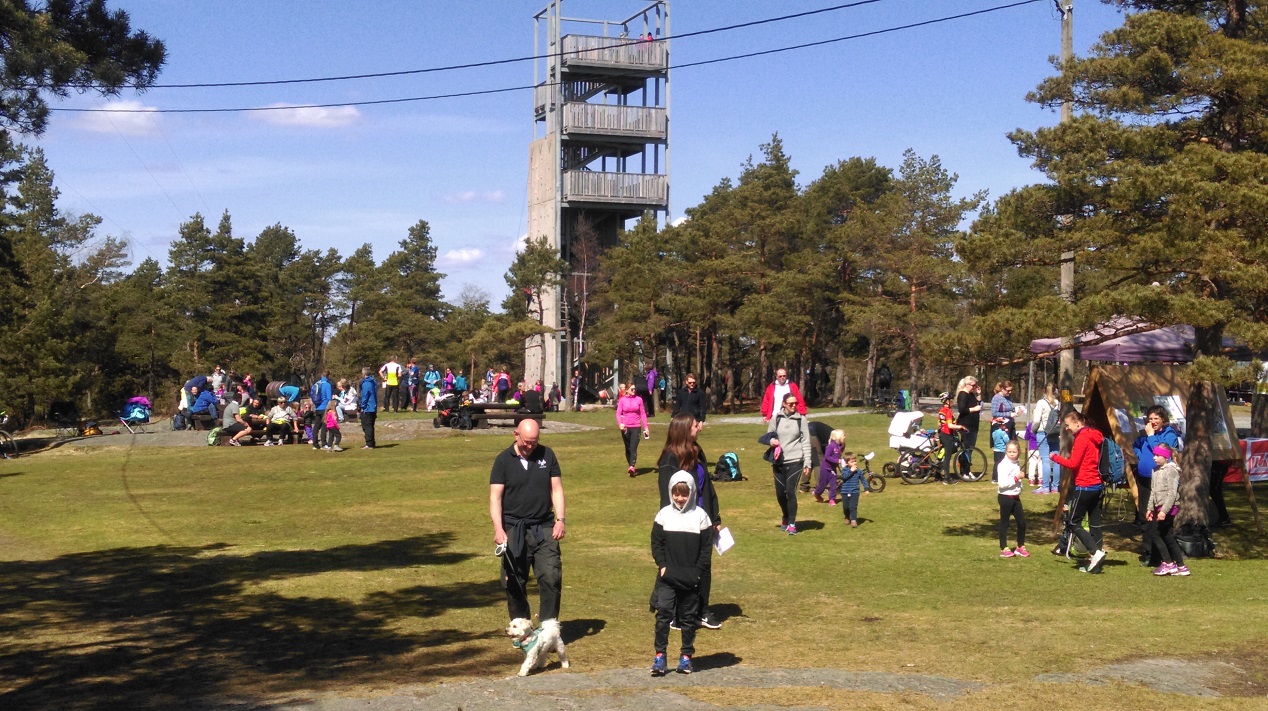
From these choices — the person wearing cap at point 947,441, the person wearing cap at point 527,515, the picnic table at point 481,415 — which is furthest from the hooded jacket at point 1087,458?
the picnic table at point 481,415

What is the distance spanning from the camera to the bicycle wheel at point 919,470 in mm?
20828

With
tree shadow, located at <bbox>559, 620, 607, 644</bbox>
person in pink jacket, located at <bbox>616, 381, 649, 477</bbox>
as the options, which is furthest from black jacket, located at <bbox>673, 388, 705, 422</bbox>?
tree shadow, located at <bbox>559, 620, 607, 644</bbox>

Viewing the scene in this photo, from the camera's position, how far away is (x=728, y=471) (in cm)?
2098

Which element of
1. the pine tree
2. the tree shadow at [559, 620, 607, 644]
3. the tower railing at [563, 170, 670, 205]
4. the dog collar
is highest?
the tower railing at [563, 170, 670, 205]

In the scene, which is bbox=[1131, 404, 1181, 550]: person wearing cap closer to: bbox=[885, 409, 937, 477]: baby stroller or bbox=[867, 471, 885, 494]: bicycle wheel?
bbox=[867, 471, 885, 494]: bicycle wheel

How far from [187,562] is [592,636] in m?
5.58

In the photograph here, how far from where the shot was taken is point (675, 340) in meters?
50.0

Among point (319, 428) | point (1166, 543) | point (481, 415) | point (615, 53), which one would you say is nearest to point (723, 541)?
point (1166, 543)

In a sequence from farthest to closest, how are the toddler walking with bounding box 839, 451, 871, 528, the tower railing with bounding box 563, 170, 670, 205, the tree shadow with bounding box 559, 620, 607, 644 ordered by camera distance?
the tower railing with bounding box 563, 170, 670, 205
the toddler walking with bounding box 839, 451, 871, 528
the tree shadow with bounding box 559, 620, 607, 644

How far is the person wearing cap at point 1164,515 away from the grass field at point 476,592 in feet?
0.89

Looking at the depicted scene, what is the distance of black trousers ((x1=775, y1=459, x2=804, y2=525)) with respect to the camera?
15461mm

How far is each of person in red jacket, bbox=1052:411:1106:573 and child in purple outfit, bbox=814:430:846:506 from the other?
4.20m

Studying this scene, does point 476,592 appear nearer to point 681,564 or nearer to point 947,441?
point 681,564

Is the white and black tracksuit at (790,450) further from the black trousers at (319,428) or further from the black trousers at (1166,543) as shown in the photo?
the black trousers at (319,428)
